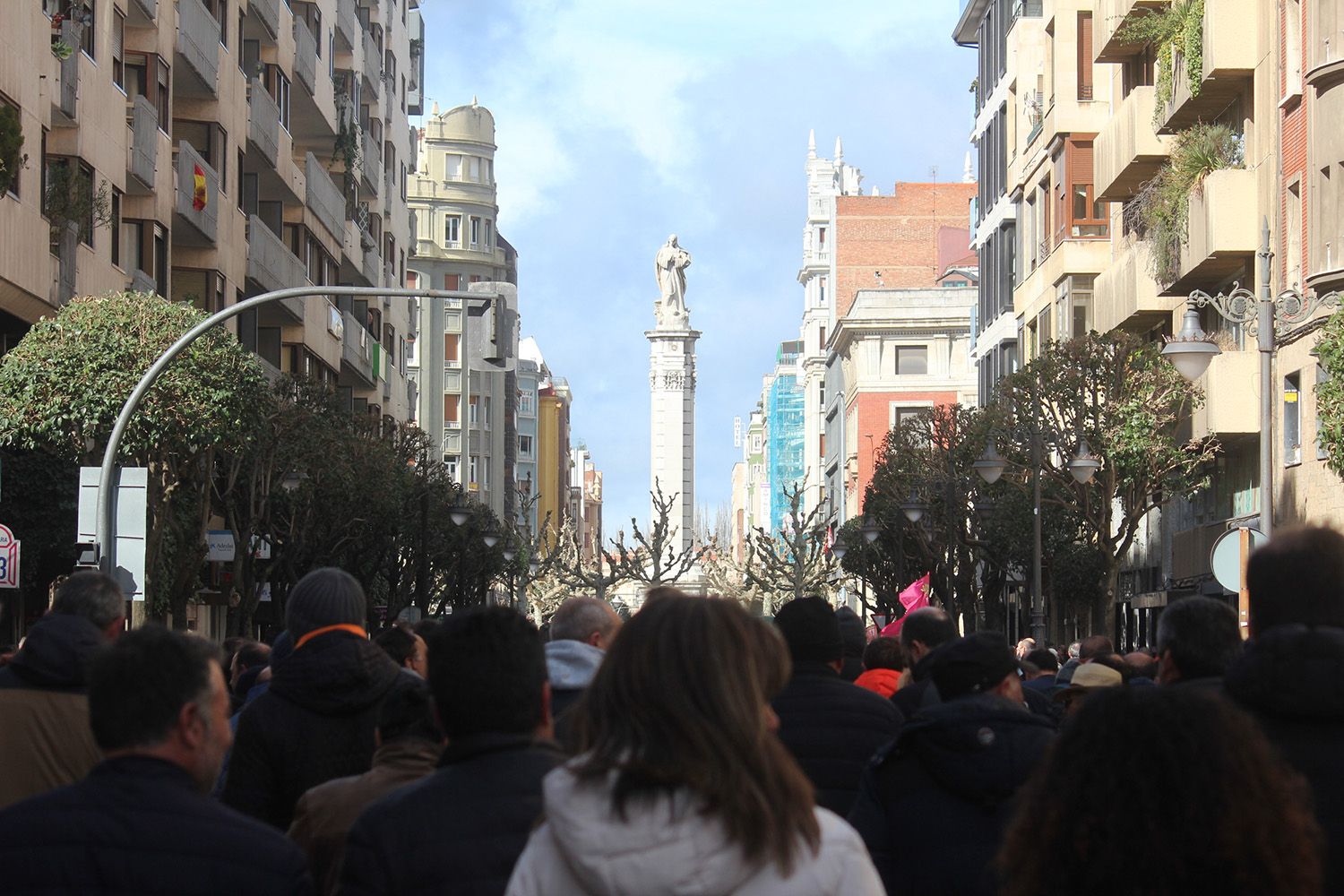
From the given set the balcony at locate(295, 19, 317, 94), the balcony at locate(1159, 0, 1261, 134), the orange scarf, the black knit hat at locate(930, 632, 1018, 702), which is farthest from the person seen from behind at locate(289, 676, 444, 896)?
the balcony at locate(295, 19, 317, 94)

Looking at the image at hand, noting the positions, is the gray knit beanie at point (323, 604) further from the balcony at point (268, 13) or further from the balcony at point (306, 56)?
the balcony at point (306, 56)

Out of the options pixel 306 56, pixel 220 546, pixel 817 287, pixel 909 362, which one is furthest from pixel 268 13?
pixel 817 287

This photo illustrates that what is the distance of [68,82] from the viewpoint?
102ft

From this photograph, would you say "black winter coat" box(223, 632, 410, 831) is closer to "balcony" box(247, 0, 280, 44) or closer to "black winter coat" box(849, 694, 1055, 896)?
"black winter coat" box(849, 694, 1055, 896)

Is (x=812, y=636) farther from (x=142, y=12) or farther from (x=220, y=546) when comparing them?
(x=142, y=12)

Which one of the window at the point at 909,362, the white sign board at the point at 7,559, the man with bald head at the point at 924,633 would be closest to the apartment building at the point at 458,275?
the window at the point at 909,362

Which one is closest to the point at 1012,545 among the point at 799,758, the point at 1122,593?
the point at 1122,593

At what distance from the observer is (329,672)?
6.90 metres

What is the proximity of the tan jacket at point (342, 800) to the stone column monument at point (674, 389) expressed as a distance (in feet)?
358

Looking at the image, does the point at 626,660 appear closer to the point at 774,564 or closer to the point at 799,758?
the point at 799,758

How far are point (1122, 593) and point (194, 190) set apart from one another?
79.5ft

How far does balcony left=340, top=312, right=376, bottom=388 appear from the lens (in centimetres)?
5856

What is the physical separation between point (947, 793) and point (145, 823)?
2.27 m

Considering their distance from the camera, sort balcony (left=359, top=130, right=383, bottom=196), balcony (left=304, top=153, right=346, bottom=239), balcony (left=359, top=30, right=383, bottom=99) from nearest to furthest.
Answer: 1. balcony (left=304, top=153, right=346, bottom=239)
2. balcony (left=359, top=130, right=383, bottom=196)
3. balcony (left=359, top=30, right=383, bottom=99)
